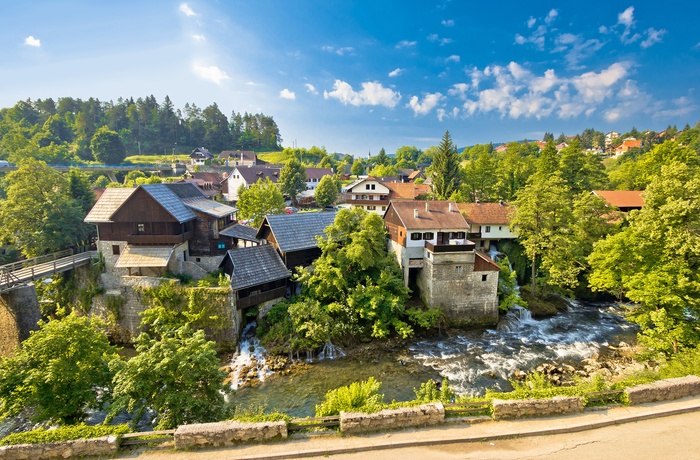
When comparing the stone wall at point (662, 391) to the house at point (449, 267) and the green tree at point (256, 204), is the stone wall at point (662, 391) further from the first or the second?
the green tree at point (256, 204)

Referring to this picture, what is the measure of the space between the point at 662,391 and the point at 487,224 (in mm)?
25837

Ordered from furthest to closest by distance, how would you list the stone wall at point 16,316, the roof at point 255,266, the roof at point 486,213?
the roof at point 486,213 → the roof at point 255,266 → the stone wall at point 16,316

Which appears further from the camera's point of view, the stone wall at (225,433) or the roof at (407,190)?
the roof at (407,190)

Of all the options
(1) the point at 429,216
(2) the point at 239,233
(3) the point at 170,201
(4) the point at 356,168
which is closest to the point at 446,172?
(1) the point at 429,216

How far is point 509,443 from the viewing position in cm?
945

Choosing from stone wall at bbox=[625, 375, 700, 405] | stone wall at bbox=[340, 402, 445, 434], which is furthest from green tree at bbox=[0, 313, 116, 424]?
stone wall at bbox=[625, 375, 700, 405]

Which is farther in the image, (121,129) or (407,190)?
(121,129)

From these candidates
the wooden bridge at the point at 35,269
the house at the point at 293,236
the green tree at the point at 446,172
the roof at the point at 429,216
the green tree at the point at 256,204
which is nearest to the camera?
the wooden bridge at the point at 35,269

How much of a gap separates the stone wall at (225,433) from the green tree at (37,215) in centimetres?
3142

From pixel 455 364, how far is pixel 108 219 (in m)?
29.4

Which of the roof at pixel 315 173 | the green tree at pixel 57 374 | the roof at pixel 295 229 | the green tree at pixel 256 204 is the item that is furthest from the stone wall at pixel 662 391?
the roof at pixel 315 173

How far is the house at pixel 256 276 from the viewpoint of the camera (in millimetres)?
24406

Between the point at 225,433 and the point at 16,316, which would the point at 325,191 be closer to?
the point at 16,316

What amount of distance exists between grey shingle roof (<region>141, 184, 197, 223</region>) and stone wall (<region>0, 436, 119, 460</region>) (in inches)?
766
